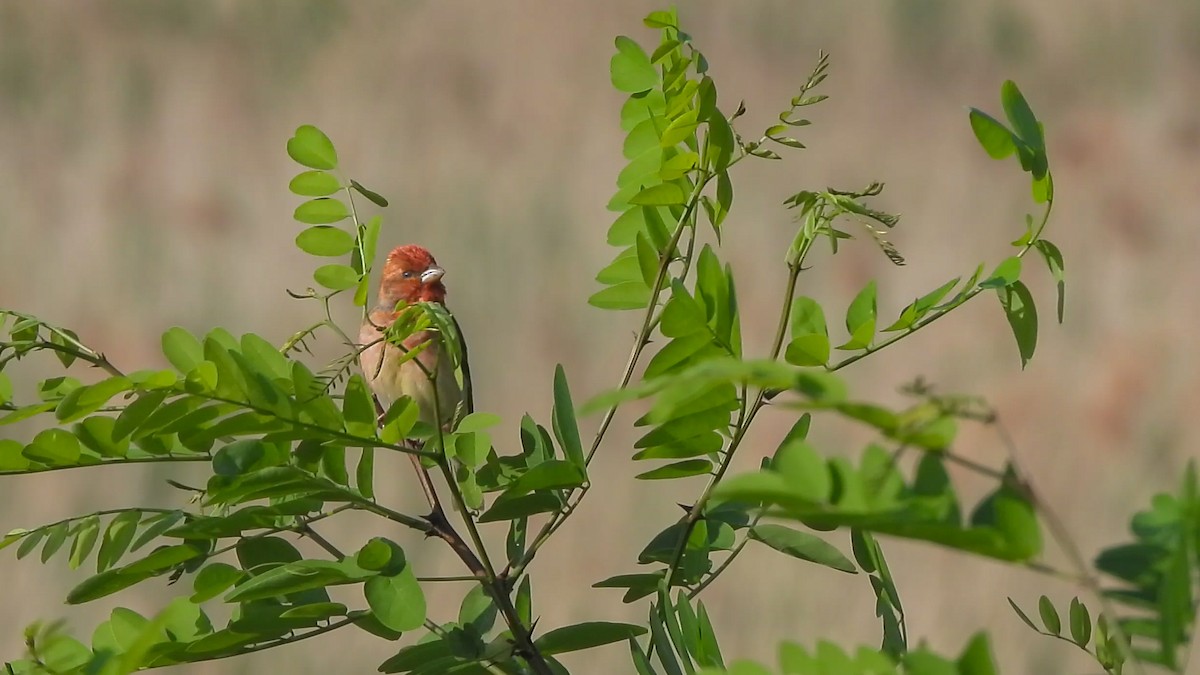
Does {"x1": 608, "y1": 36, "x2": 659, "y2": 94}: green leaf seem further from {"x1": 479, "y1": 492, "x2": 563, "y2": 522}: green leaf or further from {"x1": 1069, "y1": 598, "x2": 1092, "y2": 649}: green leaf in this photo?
{"x1": 1069, "y1": 598, "x2": 1092, "y2": 649}: green leaf

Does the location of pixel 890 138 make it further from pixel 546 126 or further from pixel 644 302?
pixel 644 302

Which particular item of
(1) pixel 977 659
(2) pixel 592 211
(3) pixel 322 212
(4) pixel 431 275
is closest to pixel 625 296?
(3) pixel 322 212

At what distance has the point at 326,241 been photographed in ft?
2.85

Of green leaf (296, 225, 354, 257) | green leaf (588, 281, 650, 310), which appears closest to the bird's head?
green leaf (296, 225, 354, 257)

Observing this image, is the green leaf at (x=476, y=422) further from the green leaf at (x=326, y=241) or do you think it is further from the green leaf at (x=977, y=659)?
the green leaf at (x=977, y=659)

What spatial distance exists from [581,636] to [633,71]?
31 cm

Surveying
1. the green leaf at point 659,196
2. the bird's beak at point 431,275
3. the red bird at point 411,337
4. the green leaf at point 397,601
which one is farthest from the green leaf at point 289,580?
the bird's beak at point 431,275

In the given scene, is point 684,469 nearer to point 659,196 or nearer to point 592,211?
point 659,196

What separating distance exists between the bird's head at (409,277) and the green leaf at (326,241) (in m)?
0.83

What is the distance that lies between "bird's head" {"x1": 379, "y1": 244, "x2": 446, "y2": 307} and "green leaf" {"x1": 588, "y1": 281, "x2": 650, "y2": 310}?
0.94 m

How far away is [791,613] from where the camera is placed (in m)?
2.85

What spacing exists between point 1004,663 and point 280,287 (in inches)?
64.5

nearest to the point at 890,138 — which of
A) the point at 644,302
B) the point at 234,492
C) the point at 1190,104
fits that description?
the point at 1190,104

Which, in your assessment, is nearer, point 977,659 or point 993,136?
point 977,659
